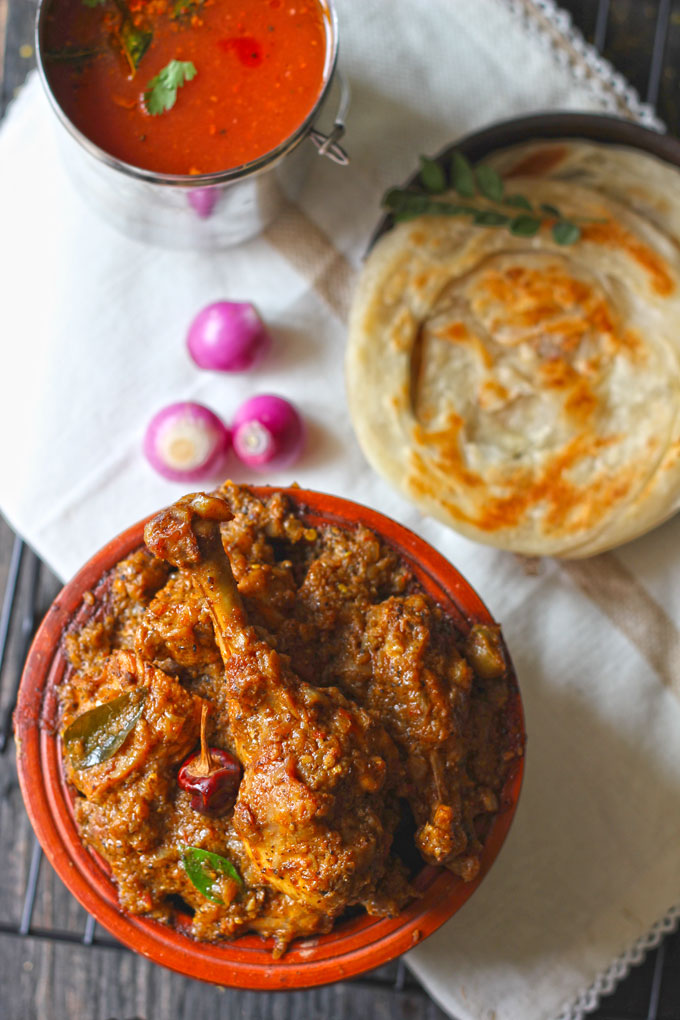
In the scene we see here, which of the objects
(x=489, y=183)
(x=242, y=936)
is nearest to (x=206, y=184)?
(x=489, y=183)

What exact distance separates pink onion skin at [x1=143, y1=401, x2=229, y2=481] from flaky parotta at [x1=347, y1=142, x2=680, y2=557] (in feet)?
1.41

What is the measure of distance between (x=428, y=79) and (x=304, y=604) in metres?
1.83

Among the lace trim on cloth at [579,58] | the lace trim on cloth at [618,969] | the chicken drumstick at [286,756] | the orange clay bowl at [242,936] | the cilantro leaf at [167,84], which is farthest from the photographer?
the lace trim on cloth at [579,58]

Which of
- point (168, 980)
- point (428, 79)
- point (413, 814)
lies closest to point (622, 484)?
point (413, 814)

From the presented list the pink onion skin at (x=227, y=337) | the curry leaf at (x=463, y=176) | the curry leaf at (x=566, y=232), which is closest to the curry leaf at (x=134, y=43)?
the pink onion skin at (x=227, y=337)

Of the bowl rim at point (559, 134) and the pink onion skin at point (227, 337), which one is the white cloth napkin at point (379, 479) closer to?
the pink onion skin at point (227, 337)

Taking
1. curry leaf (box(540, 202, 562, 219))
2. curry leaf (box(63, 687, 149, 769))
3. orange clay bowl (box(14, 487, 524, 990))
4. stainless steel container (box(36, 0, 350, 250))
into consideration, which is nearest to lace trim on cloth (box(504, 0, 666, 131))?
curry leaf (box(540, 202, 562, 219))

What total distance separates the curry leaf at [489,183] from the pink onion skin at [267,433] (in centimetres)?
79

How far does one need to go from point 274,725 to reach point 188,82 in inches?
59.0

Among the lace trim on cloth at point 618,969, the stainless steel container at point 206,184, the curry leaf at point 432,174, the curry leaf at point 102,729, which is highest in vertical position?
the stainless steel container at point 206,184

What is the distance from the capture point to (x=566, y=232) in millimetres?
2457

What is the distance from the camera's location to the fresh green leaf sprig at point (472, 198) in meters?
2.43

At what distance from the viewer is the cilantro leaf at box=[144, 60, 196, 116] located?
2.12 meters

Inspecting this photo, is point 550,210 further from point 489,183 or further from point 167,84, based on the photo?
point 167,84
